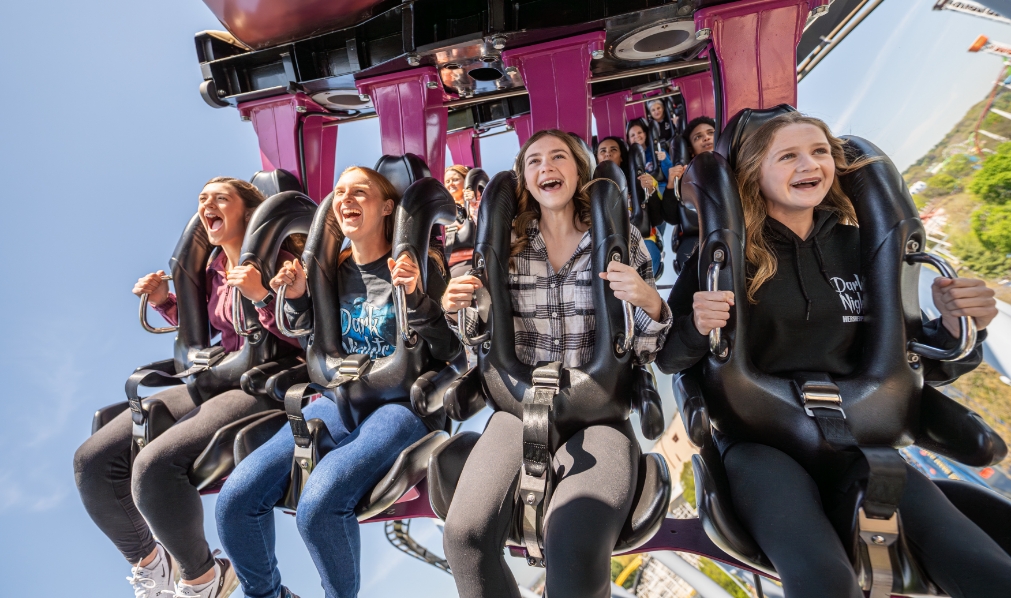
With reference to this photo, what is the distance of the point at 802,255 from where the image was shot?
115cm

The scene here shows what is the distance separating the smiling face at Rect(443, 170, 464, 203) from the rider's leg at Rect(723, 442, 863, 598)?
2.38 m

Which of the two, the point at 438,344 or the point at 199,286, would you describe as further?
the point at 199,286

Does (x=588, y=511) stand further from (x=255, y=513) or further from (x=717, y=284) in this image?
(x=255, y=513)

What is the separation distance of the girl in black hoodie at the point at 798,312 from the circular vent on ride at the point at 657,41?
710mm

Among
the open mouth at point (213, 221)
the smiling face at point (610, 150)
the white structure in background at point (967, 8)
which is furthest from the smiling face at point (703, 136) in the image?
the open mouth at point (213, 221)

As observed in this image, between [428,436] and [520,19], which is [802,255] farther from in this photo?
[520,19]

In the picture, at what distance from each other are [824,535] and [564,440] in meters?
0.53

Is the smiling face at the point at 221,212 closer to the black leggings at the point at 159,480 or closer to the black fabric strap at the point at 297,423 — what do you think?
the black leggings at the point at 159,480

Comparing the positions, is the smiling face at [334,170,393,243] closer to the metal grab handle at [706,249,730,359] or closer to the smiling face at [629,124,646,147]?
the metal grab handle at [706,249,730,359]

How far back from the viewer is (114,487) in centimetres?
157

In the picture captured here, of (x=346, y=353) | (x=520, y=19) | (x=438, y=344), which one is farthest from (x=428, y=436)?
(x=520, y=19)

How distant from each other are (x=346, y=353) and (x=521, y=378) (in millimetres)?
625

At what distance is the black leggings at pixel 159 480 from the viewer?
1396 millimetres

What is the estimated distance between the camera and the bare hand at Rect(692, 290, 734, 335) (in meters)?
1.03
